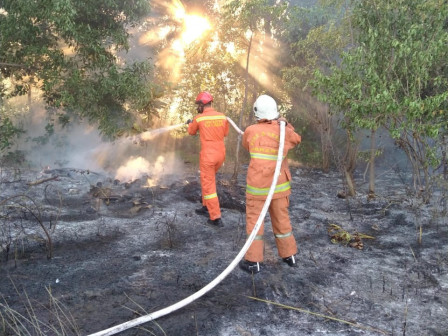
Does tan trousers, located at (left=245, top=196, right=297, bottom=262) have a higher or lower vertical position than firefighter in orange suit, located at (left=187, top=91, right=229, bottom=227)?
lower

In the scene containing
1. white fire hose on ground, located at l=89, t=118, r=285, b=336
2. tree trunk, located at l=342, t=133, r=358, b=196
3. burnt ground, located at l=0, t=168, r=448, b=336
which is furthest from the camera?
tree trunk, located at l=342, t=133, r=358, b=196

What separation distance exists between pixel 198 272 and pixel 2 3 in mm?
5252

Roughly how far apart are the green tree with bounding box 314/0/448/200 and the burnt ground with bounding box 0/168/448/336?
1.58 m

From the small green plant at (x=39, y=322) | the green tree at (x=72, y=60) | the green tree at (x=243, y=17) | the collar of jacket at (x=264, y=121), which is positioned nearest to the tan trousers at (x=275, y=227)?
the collar of jacket at (x=264, y=121)

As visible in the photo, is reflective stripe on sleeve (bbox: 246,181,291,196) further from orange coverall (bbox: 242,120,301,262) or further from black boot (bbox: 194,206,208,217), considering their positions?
black boot (bbox: 194,206,208,217)

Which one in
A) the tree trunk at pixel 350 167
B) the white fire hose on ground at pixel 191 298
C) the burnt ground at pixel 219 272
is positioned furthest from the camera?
the tree trunk at pixel 350 167

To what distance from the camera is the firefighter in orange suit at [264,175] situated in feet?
12.9

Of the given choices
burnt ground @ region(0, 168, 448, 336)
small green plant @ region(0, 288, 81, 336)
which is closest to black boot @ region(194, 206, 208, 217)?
burnt ground @ region(0, 168, 448, 336)

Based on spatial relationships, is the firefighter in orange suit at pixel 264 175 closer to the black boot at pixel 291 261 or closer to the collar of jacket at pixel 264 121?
the collar of jacket at pixel 264 121

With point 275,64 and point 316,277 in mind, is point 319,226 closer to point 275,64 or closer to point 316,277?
point 316,277

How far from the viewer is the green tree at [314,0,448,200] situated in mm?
4898

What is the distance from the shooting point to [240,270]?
4.05 m

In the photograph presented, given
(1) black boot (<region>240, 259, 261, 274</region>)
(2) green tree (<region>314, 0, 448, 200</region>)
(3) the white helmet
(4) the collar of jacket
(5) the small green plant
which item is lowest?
(5) the small green plant

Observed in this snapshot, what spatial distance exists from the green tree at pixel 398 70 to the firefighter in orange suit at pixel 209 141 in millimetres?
1653
